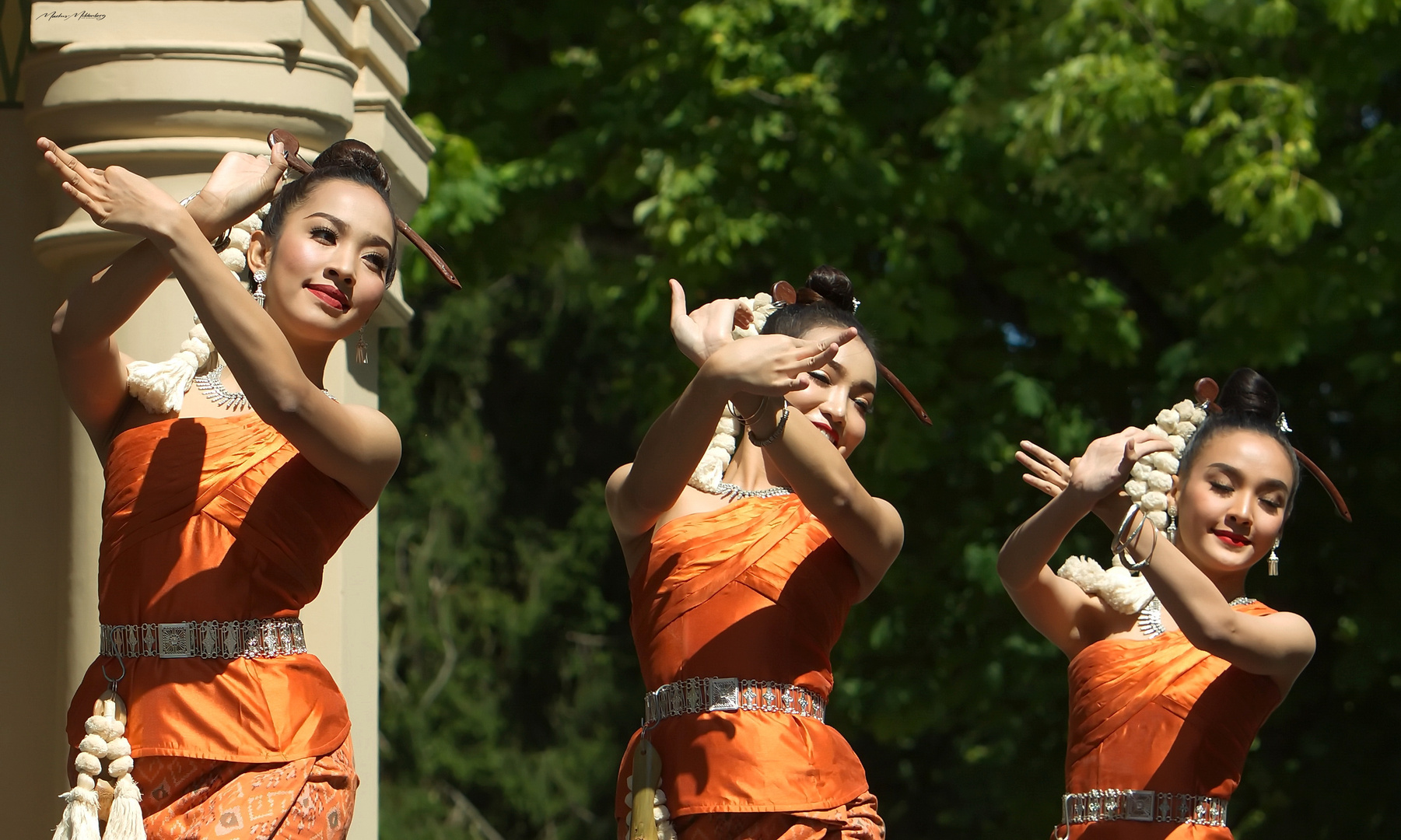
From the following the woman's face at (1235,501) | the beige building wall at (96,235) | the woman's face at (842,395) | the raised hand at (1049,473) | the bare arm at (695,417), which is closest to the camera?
the bare arm at (695,417)

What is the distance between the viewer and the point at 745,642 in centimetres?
318

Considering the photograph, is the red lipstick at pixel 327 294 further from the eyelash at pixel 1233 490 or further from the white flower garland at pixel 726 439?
the eyelash at pixel 1233 490

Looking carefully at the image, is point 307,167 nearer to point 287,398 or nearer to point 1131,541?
point 287,398

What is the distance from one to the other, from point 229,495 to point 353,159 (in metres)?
0.72

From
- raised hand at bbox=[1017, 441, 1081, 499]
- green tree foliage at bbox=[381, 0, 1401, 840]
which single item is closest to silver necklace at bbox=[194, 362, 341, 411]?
raised hand at bbox=[1017, 441, 1081, 499]

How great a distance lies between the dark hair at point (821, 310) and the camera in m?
3.56

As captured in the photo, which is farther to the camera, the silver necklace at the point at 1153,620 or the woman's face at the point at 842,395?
the silver necklace at the point at 1153,620

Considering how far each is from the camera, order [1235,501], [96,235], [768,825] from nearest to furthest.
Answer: [768,825], [1235,501], [96,235]

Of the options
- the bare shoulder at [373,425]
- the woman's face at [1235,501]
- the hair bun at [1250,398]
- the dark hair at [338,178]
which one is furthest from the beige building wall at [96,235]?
the hair bun at [1250,398]

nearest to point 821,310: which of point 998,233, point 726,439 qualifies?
point 726,439

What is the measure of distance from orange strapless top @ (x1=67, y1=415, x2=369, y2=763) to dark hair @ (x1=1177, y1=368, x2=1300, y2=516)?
194 cm

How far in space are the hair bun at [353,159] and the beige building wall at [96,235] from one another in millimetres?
871

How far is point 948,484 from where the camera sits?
328 inches

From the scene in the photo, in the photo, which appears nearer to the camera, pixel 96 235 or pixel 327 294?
pixel 327 294
